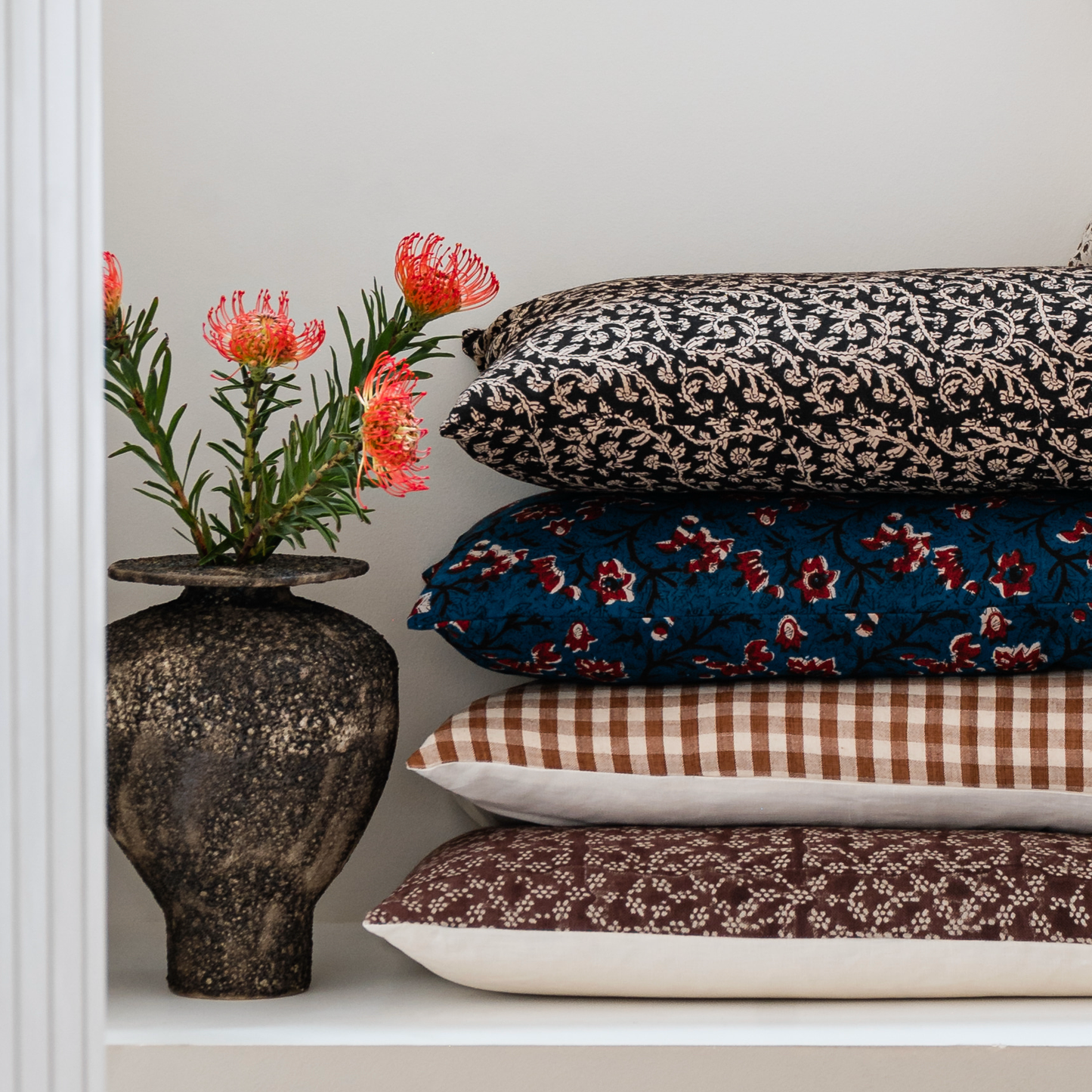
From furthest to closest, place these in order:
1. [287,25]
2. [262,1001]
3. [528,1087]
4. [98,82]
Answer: [287,25] → [262,1001] → [528,1087] → [98,82]

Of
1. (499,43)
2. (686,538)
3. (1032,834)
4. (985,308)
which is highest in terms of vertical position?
(499,43)

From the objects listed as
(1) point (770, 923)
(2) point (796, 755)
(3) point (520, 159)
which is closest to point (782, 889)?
(1) point (770, 923)

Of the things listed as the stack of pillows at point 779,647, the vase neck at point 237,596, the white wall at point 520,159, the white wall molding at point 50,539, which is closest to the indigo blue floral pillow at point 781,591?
the stack of pillows at point 779,647

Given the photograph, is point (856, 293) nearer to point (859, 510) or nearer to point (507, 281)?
point (859, 510)

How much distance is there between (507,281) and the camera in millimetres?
1051

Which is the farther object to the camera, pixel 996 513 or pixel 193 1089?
pixel 996 513

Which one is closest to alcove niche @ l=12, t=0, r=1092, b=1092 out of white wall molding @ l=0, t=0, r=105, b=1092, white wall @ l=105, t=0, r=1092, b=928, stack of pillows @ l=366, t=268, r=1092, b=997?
white wall @ l=105, t=0, r=1092, b=928

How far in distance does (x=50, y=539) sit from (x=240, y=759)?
0.40 m

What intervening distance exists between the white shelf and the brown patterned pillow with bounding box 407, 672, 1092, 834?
5.7 inches

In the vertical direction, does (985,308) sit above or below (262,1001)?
above

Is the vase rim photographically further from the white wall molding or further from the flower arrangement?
the white wall molding

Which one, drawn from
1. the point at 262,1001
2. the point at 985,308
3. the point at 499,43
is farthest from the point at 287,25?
the point at 262,1001

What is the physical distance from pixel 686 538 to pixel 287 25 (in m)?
0.64

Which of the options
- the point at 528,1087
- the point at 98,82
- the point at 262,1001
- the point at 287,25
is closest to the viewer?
the point at 98,82
